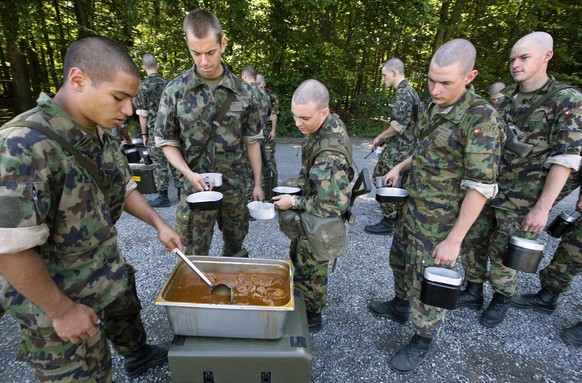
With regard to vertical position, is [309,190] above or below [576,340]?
above

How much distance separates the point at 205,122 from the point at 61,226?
4.97 feet

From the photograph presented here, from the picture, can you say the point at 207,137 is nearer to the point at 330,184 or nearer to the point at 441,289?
the point at 330,184

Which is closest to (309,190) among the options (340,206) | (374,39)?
(340,206)

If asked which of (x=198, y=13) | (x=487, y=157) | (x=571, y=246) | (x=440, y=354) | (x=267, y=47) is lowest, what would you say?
(x=440, y=354)

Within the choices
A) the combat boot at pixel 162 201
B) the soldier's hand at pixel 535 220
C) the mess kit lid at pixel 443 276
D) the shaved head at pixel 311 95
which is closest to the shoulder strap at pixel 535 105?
the soldier's hand at pixel 535 220

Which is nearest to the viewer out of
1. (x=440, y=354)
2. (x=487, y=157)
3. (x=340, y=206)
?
(x=487, y=157)

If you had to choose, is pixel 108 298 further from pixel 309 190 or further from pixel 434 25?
pixel 434 25

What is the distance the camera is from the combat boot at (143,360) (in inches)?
90.5

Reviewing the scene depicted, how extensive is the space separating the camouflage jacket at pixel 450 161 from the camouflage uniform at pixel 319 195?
1.83ft

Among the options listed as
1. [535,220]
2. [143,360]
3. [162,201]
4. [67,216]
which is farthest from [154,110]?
[535,220]

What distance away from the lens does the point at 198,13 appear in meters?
2.49

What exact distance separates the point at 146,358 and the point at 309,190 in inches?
70.0

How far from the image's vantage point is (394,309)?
3.03m

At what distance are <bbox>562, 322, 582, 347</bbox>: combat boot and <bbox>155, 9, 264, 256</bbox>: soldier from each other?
10.1 feet
